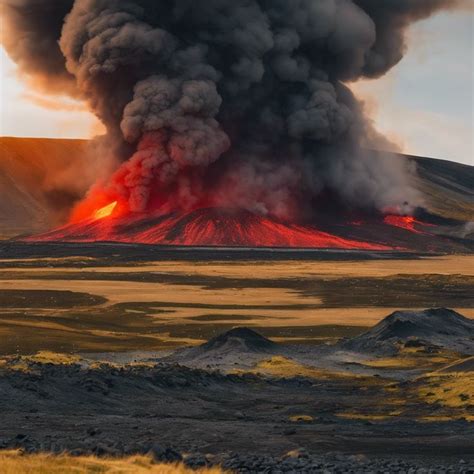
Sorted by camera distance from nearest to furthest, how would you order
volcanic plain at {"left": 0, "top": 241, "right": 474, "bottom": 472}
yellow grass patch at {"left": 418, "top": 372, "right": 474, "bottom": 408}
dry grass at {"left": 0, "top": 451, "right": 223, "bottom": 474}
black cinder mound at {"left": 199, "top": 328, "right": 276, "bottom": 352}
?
dry grass at {"left": 0, "top": 451, "right": 223, "bottom": 474}
volcanic plain at {"left": 0, "top": 241, "right": 474, "bottom": 472}
yellow grass patch at {"left": 418, "top": 372, "right": 474, "bottom": 408}
black cinder mound at {"left": 199, "top": 328, "right": 276, "bottom": 352}

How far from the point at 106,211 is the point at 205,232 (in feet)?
71.5

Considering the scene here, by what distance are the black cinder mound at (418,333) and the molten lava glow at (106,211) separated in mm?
104148

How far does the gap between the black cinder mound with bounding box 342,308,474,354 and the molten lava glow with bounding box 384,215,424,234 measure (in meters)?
107

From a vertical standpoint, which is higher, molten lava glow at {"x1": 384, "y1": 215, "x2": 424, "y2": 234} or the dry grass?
molten lava glow at {"x1": 384, "y1": 215, "x2": 424, "y2": 234}

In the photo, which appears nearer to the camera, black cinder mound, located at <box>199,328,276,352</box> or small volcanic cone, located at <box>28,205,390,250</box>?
black cinder mound, located at <box>199,328,276,352</box>

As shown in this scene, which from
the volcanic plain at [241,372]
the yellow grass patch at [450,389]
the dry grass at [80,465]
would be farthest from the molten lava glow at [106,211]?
the dry grass at [80,465]

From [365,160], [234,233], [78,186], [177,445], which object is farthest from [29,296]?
[78,186]

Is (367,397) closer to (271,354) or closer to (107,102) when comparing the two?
(271,354)

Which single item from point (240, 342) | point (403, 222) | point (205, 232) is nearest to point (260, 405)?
point (240, 342)

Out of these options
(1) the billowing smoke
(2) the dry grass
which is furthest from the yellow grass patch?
(1) the billowing smoke

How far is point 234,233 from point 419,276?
48005mm

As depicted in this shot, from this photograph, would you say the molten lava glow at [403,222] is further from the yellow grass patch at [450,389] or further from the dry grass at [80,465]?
the dry grass at [80,465]

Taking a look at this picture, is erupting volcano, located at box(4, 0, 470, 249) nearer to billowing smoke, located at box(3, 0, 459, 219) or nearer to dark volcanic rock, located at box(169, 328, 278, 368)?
billowing smoke, located at box(3, 0, 459, 219)

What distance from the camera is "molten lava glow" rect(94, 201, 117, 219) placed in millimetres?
155375
